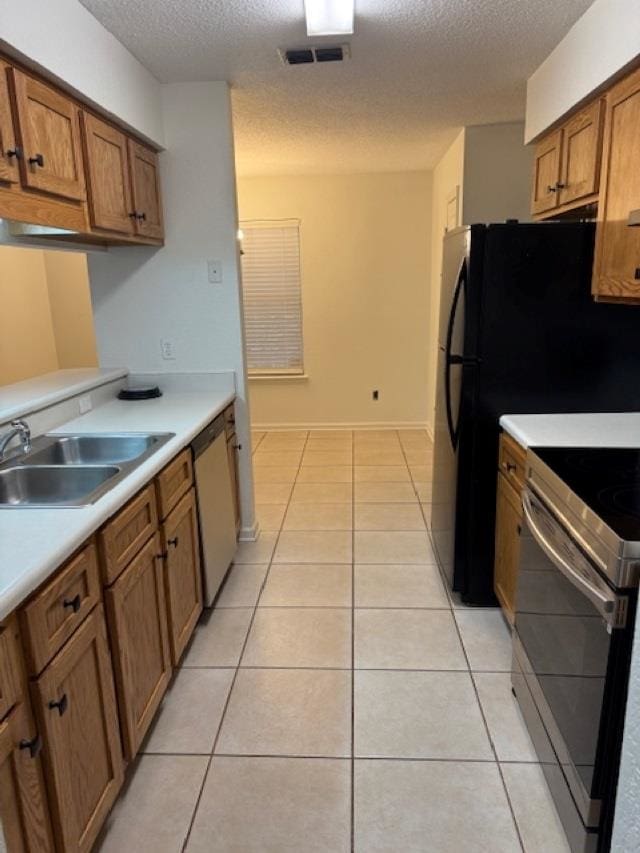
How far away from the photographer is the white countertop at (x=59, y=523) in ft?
3.77

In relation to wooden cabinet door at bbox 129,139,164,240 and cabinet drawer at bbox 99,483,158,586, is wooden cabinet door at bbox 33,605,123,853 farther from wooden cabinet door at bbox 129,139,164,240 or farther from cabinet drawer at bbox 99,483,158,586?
wooden cabinet door at bbox 129,139,164,240

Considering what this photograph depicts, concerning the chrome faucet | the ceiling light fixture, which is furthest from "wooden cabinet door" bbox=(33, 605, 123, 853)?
the ceiling light fixture

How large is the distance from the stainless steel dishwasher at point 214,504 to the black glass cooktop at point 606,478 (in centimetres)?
136

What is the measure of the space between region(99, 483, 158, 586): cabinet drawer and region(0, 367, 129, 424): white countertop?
648 mm

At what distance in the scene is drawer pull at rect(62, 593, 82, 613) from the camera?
133 cm

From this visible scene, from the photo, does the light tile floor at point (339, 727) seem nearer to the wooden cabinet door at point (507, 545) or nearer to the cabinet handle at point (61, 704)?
the wooden cabinet door at point (507, 545)

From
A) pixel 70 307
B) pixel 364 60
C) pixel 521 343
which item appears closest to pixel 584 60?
pixel 364 60

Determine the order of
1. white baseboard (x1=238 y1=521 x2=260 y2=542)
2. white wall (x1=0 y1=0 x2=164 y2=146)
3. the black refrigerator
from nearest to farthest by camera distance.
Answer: white wall (x1=0 y1=0 x2=164 y2=146) → the black refrigerator → white baseboard (x1=238 y1=521 x2=260 y2=542)

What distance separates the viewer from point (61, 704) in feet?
4.18

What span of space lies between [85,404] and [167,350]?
603 millimetres

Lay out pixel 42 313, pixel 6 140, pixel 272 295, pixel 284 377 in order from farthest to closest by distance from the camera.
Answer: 1. pixel 284 377
2. pixel 272 295
3. pixel 42 313
4. pixel 6 140

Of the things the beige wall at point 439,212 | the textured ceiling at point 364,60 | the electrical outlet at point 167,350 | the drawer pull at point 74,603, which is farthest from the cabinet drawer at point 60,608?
the beige wall at point 439,212

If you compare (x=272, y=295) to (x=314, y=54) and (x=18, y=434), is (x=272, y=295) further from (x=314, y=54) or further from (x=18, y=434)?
(x=18, y=434)

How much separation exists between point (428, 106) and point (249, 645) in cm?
299
